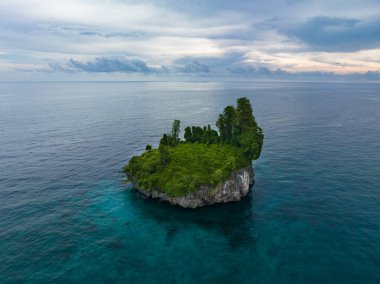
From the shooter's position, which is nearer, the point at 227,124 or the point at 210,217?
the point at 210,217

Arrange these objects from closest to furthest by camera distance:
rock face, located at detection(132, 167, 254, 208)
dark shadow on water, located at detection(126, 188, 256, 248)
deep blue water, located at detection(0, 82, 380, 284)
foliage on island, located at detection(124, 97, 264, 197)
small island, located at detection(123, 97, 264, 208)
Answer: deep blue water, located at detection(0, 82, 380, 284) < dark shadow on water, located at detection(126, 188, 256, 248) < rock face, located at detection(132, 167, 254, 208) < small island, located at detection(123, 97, 264, 208) < foliage on island, located at detection(124, 97, 264, 197)

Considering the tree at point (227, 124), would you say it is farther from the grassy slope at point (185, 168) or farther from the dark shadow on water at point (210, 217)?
the dark shadow on water at point (210, 217)

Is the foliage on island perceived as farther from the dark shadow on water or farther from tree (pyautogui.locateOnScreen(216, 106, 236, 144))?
the dark shadow on water

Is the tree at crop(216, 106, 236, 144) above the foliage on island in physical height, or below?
above

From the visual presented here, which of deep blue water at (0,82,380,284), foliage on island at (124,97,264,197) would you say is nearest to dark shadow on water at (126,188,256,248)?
deep blue water at (0,82,380,284)

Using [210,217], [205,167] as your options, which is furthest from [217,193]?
[205,167]

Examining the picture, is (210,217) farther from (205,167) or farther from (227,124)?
(227,124)
